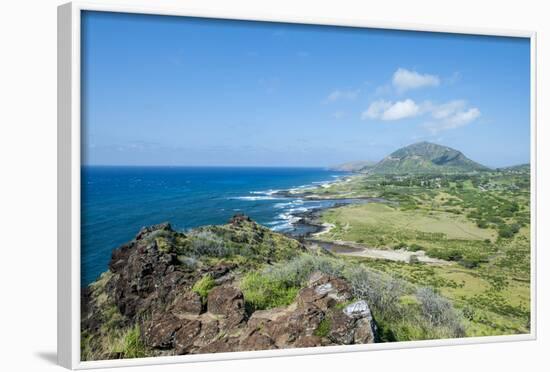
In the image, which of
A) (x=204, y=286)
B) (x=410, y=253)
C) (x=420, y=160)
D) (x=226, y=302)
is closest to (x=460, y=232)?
(x=410, y=253)

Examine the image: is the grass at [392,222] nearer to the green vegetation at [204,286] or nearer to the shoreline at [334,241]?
the shoreline at [334,241]

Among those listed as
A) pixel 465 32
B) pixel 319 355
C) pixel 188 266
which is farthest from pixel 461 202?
pixel 188 266

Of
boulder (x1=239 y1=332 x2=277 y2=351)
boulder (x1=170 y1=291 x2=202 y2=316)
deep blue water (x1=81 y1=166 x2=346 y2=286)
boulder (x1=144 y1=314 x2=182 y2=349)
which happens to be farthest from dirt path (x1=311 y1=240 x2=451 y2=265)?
boulder (x1=144 y1=314 x2=182 y2=349)

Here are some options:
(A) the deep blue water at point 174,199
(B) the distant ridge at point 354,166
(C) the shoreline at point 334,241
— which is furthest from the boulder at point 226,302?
(B) the distant ridge at point 354,166

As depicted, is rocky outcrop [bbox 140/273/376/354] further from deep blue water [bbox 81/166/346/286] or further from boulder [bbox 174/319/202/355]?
deep blue water [bbox 81/166/346/286]
